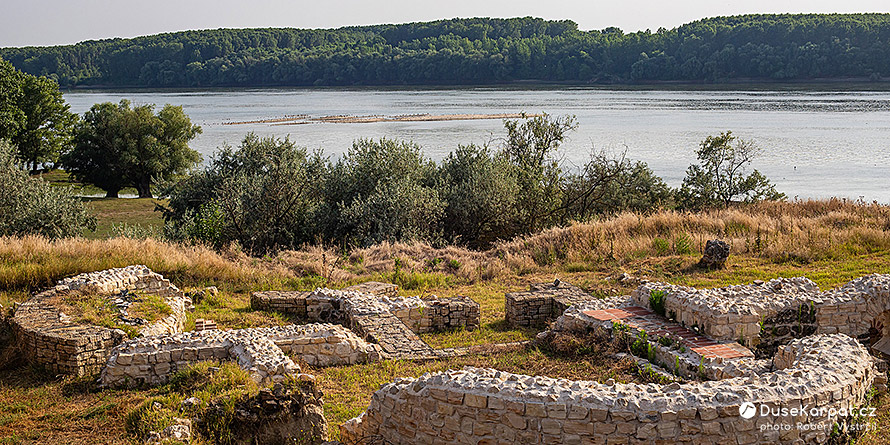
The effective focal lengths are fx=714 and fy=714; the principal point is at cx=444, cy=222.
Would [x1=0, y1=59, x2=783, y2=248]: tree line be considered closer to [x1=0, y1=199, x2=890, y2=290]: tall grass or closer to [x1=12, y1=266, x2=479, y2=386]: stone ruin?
[x1=0, y1=199, x2=890, y2=290]: tall grass

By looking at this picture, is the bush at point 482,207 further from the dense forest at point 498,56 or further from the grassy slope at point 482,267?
the dense forest at point 498,56

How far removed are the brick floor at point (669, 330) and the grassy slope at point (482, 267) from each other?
995mm

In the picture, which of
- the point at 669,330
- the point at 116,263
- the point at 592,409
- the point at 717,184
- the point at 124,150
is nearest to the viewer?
the point at 592,409

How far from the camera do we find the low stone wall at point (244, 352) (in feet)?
27.5

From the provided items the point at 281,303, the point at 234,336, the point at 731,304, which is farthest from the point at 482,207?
the point at 234,336

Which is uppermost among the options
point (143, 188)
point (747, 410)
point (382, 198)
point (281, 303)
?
point (747, 410)

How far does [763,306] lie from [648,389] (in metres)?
4.34

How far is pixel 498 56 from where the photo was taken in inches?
4254

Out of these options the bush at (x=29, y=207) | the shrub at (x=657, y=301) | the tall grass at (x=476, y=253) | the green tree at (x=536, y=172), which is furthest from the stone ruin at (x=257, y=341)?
the green tree at (x=536, y=172)

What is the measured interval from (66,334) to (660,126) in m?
53.0

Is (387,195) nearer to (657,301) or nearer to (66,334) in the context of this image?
(657,301)

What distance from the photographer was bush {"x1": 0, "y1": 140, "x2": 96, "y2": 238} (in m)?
21.1

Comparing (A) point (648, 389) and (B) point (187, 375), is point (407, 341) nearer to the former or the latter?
(B) point (187, 375)

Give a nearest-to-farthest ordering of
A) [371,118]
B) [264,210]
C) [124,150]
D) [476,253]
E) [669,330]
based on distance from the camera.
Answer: [669,330] → [476,253] → [264,210] → [124,150] → [371,118]
